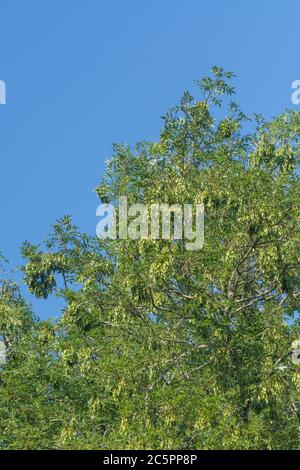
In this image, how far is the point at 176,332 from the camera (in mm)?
29328

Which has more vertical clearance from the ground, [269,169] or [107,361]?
[269,169]

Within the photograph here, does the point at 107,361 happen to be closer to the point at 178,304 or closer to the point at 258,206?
the point at 178,304

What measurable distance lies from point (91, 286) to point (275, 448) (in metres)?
7.01

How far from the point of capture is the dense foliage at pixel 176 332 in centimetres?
2630

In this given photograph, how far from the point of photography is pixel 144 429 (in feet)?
84.8

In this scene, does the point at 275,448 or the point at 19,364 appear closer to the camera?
the point at 275,448

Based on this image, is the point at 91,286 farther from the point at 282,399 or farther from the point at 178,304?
the point at 282,399

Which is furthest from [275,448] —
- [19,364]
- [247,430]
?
[19,364]

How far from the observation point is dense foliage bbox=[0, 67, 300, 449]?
26.3m

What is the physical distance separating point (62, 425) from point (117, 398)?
2.18 metres
